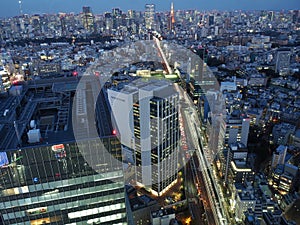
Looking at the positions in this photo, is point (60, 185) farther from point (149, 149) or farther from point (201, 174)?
point (201, 174)

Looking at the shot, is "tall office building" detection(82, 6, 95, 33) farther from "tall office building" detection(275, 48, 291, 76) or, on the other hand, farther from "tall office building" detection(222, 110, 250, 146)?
"tall office building" detection(222, 110, 250, 146)

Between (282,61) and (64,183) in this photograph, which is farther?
(282,61)

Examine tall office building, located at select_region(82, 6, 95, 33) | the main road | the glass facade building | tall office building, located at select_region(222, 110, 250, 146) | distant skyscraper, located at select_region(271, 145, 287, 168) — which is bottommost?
the main road

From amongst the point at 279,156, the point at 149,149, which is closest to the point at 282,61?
the point at 279,156

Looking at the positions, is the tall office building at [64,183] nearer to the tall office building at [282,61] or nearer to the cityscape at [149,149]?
the cityscape at [149,149]

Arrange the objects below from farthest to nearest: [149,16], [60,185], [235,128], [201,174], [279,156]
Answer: [149,16], [235,128], [201,174], [279,156], [60,185]

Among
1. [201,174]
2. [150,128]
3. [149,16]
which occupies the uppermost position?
[149,16]

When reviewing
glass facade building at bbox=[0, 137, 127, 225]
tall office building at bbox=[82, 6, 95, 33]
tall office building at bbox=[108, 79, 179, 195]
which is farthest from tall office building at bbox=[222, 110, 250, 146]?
tall office building at bbox=[82, 6, 95, 33]
